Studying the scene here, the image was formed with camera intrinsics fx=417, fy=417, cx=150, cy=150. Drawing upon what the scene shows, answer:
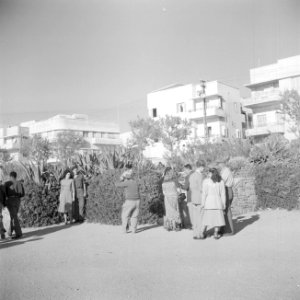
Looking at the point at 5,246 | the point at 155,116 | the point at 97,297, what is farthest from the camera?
the point at 155,116

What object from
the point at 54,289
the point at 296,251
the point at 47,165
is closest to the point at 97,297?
the point at 54,289

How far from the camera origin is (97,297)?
519cm

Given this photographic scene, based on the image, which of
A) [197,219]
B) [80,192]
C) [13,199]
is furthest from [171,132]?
[197,219]

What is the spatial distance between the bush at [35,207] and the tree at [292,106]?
34148 mm

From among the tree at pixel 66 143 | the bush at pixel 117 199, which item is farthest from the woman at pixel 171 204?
the tree at pixel 66 143

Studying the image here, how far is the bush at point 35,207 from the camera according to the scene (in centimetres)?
1202

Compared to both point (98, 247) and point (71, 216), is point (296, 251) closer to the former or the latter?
point (98, 247)

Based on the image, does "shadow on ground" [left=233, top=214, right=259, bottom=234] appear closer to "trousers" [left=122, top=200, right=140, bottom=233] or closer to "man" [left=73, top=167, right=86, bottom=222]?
"trousers" [left=122, top=200, right=140, bottom=233]

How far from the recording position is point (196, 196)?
31.3ft

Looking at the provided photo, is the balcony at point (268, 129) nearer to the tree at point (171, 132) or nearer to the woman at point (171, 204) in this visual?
the tree at point (171, 132)

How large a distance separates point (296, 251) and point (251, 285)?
2.33 metres

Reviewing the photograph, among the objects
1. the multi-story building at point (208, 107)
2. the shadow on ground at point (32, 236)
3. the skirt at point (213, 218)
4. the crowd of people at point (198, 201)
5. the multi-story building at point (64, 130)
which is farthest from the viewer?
the multi-story building at point (64, 130)

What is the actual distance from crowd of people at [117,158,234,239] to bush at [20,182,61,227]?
3.02 metres

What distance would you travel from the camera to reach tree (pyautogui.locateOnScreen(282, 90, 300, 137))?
1630 inches
